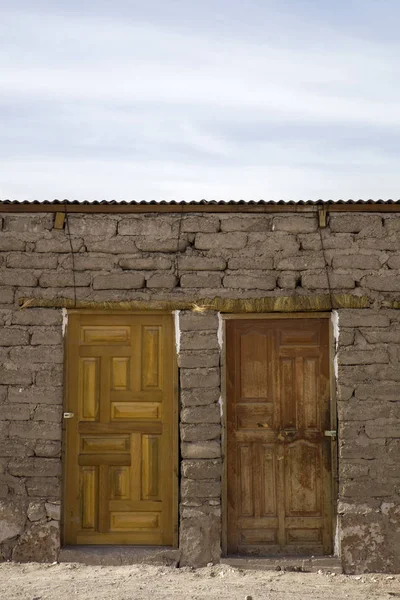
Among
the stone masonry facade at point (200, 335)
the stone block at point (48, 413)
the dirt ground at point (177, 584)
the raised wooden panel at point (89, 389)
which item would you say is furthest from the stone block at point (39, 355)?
the dirt ground at point (177, 584)

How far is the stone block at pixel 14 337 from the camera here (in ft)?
22.1

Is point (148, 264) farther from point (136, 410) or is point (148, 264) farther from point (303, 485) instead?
point (303, 485)

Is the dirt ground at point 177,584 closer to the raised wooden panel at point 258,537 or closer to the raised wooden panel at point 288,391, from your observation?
the raised wooden panel at point 258,537

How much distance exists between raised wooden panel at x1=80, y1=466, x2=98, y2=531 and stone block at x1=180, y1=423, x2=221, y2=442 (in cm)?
84

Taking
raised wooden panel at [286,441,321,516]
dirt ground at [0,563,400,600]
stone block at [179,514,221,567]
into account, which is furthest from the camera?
raised wooden panel at [286,441,321,516]

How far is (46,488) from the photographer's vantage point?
661 cm

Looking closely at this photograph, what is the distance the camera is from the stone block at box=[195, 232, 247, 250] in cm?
678

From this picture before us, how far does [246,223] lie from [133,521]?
2.66 metres

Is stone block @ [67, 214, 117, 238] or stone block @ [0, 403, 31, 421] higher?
stone block @ [67, 214, 117, 238]

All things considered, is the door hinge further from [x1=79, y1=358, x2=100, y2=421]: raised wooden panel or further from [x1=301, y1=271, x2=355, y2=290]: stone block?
[x1=79, y1=358, x2=100, y2=421]: raised wooden panel

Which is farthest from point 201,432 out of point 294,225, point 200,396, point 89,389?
point 294,225

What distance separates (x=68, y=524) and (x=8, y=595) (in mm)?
933

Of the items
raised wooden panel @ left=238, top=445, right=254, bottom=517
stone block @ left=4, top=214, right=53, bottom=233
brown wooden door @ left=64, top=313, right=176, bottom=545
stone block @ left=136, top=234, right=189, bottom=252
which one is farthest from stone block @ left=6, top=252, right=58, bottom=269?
raised wooden panel @ left=238, top=445, right=254, bottom=517

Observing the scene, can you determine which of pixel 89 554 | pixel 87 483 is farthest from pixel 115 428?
pixel 89 554
